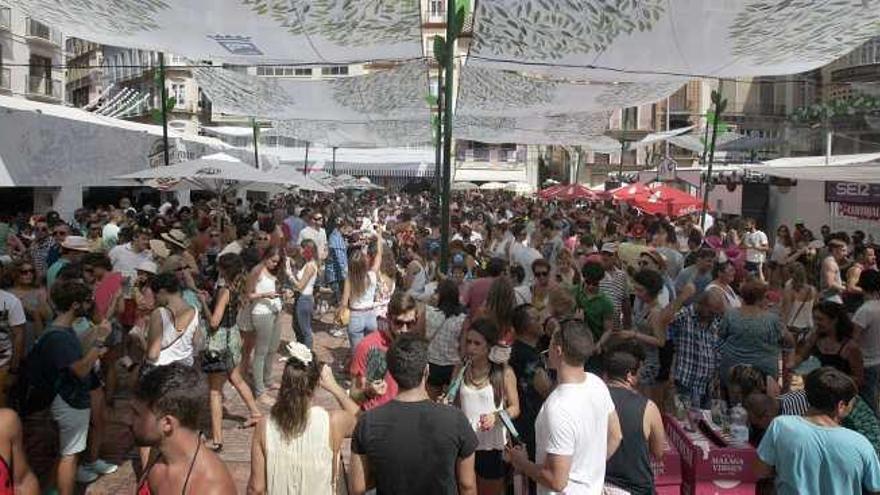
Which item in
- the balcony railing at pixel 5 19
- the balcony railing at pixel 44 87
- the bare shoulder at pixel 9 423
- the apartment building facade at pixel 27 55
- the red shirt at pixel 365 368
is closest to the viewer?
the bare shoulder at pixel 9 423

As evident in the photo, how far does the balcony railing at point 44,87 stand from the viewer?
123ft

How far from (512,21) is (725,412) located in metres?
3.64

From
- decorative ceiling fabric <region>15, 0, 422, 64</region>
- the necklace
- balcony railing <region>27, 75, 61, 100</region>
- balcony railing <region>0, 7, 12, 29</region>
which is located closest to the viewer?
the necklace

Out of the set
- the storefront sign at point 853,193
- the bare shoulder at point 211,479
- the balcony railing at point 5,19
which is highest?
the balcony railing at point 5,19

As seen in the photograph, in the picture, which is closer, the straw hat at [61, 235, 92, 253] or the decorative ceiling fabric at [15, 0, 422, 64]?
the decorative ceiling fabric at [15, 0, 422, 64]

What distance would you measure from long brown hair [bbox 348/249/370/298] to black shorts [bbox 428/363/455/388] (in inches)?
72.2

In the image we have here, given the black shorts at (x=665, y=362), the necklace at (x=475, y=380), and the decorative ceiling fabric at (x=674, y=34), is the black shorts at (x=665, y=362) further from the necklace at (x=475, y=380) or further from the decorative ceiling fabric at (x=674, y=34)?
the decorative ceiling fabric at (x=674, y=34)

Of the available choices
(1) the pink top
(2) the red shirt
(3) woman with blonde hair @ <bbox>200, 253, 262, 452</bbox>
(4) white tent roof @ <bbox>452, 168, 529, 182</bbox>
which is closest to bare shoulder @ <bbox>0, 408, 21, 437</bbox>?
(2) the red shirt

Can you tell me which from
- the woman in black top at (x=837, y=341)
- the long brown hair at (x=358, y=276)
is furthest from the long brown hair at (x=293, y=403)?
the woman in black top at (x=837, y=341)

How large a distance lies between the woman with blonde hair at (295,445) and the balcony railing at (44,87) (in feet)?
128

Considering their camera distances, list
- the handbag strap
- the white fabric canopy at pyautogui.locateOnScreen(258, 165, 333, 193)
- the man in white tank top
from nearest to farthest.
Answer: the man in white tank top < the handbag strap < the white fabric canopy at pyautogui.locateOnScreen(258, 165, 333, 193)

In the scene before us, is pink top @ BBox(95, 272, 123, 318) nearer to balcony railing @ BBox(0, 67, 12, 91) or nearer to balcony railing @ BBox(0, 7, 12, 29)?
balcony railing @ BBox(0, 7, 12, 29)

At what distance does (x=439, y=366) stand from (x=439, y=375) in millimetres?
73

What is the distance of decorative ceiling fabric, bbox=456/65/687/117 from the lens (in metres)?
11.0
